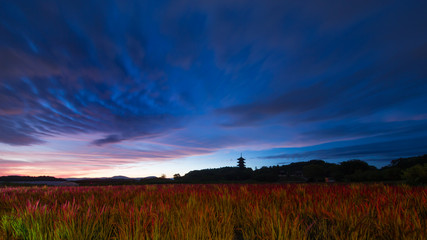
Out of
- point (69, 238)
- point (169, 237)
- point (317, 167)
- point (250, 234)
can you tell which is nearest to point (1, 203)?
point (69, 238)

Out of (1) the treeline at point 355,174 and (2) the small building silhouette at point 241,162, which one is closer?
(1) the treeline at point 355,174

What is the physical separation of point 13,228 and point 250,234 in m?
3.10

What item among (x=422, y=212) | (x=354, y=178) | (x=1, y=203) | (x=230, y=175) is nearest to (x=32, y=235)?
(x=1, y=203)

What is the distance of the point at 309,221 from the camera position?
2.87 metres

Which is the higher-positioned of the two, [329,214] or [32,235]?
[329,214]

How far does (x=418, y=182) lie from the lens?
11039mm

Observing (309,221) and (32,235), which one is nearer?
(32,235)

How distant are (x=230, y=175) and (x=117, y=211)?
39718mm

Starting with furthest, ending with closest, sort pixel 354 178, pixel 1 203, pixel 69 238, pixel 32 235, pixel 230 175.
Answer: pixel 230 175 → pixel 354 178 → pixel 1 203 → pixel 32 235 → pixel 69 238

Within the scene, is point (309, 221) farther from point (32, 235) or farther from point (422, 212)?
point (32, 235)

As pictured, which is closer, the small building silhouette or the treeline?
the treeline

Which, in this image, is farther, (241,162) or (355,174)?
(241,162)

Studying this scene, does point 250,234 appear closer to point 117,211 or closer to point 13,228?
point 117,211

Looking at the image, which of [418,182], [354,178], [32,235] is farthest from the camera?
[354,178]
